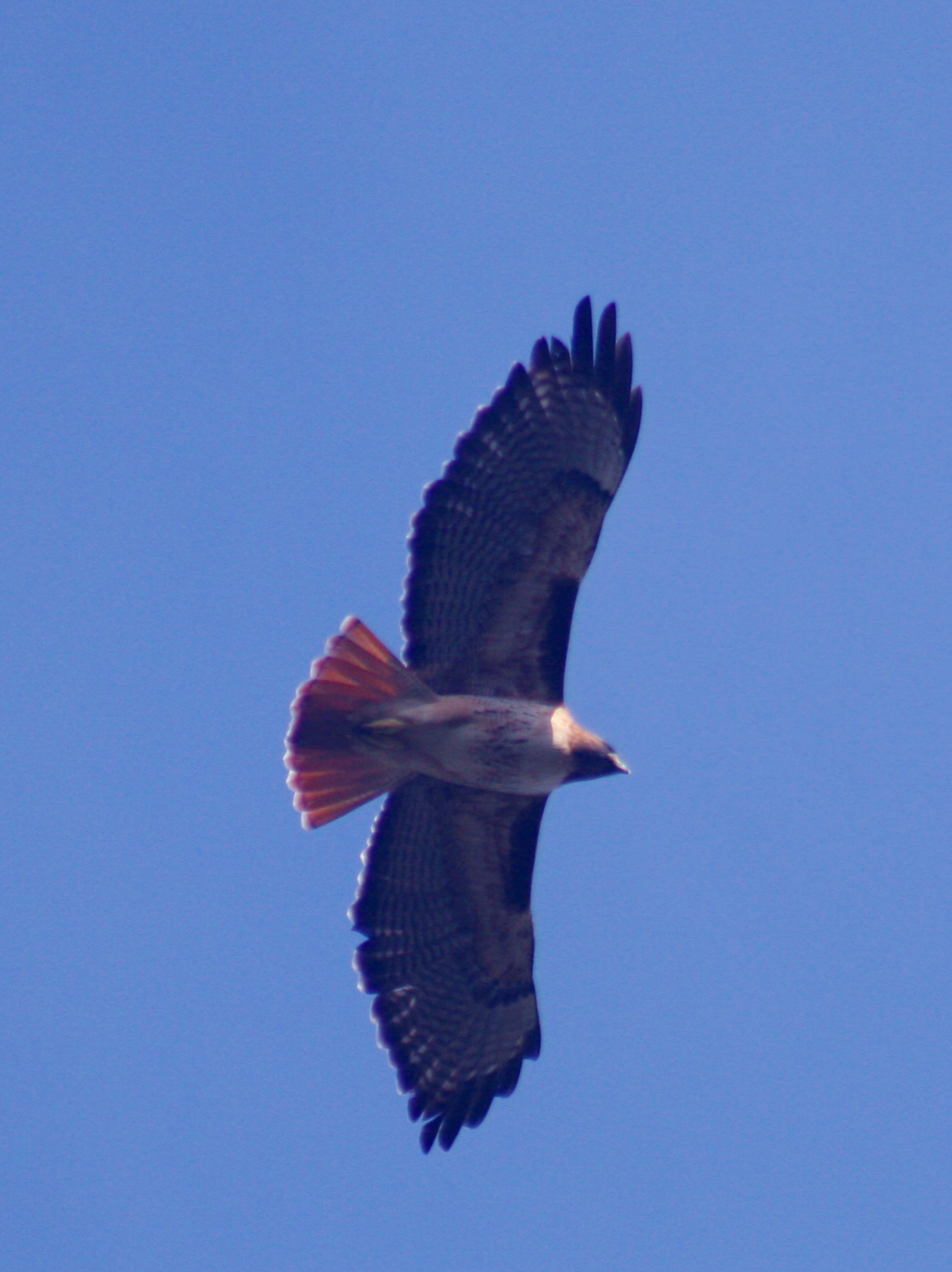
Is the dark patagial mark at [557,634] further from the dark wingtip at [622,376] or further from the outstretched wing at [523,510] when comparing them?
the dark wingtip at [622,376]

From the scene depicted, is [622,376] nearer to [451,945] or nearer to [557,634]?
[557,634]

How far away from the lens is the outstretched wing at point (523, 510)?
916 centimetres

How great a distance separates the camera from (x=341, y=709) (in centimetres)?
924

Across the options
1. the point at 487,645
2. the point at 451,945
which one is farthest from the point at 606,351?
the point at 451,945

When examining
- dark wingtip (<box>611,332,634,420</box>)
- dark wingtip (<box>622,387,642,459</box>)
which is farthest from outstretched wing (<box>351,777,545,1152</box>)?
dark wingtip (<box>611,332,634,420</box>)

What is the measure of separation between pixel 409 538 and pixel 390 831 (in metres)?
1.71

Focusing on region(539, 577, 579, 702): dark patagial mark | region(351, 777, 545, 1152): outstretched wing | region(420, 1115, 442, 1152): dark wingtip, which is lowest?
region(420, 1115, 442, 1152): dark wingtip

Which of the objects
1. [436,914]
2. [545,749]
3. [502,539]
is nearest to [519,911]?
[436,914]

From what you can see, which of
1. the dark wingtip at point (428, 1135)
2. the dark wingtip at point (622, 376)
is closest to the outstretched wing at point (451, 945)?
the dark wingtip at point (428, 1135)

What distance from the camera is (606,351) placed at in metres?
9.30

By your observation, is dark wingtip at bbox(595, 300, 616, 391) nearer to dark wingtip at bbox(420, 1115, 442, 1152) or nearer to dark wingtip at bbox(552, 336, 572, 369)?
dark wingtip at bbox(552, 336, 572, 369)

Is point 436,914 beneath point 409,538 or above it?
beneath

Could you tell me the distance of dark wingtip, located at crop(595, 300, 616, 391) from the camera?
9297mm

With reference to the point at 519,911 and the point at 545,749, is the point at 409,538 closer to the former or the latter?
the point at 545,749
